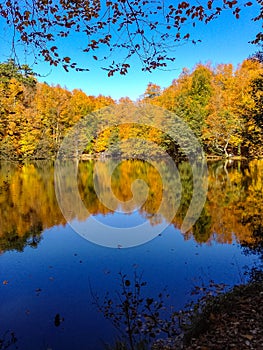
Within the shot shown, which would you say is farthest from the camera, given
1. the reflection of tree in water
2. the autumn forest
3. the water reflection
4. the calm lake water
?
the autumn forest

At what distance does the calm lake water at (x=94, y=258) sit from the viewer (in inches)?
219

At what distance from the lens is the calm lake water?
5.56m

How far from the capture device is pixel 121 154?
57156 mm

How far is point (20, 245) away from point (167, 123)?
115 feet

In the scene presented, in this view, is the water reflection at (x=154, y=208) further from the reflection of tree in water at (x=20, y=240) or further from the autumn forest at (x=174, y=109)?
the autumn forest at (x=174, y=109)

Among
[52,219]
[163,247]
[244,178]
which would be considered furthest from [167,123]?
[163,247]

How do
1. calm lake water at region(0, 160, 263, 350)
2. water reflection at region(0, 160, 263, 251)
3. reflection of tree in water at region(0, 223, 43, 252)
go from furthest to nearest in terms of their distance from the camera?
water reflection at region(0, 160, 263, 251), reflection of tree in water at region(0, 223, 43, 252), calm lake water at region(0, 160, 263, 350)

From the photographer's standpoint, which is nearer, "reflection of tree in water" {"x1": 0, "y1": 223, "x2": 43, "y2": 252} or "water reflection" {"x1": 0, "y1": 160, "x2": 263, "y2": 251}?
"reflection of tree in water" {"x1": 0, "y1": 223, "x2": 43, "y2": 252}

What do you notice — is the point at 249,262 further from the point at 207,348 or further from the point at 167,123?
the point at 167,123

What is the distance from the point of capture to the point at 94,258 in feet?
28.8

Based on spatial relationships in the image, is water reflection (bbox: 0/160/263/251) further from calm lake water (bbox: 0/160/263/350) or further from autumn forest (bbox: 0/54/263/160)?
autumn forest (bbox: 0/54/263/160)

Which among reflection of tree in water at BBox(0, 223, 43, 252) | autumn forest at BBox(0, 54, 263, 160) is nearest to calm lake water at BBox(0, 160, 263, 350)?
reflection of tree in water at BBox(0, 223, 43, 252)

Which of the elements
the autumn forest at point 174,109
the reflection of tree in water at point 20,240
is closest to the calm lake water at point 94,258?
the reflection of tree in water at point 20,240

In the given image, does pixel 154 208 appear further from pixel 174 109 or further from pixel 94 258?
pixel 174 109
